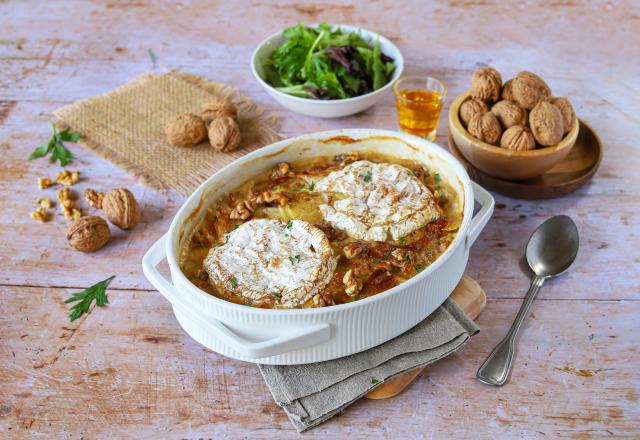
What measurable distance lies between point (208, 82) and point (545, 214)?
7.17 ft

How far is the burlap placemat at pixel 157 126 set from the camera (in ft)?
10.9

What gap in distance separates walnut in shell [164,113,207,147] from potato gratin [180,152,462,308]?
0.78 meters

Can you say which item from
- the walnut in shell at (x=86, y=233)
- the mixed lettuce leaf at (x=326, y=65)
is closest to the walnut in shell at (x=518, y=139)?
the mixed lettuce leaf at (x=326, y=65)

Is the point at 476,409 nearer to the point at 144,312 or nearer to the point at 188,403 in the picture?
the point at 188,403

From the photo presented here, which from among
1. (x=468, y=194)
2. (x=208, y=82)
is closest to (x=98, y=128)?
(x=208, y=82)

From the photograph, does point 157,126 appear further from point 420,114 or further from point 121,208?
point 420,114

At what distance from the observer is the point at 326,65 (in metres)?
3.58

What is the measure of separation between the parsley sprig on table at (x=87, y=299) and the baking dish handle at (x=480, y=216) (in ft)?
4.96

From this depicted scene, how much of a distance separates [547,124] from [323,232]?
117 centimetres

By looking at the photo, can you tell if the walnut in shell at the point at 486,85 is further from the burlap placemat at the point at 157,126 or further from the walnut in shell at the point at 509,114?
the burlap placemat at the point at 157,126

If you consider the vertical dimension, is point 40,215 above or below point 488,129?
below

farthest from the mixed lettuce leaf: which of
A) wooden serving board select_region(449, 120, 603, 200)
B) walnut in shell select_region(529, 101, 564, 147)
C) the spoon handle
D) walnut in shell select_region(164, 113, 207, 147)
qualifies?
the spoon handle

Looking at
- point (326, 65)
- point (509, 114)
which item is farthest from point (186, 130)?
point (509, 114)

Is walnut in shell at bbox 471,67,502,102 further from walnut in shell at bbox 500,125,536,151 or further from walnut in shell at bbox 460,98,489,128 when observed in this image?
walnut in shell at bbox 500,125,536,151
